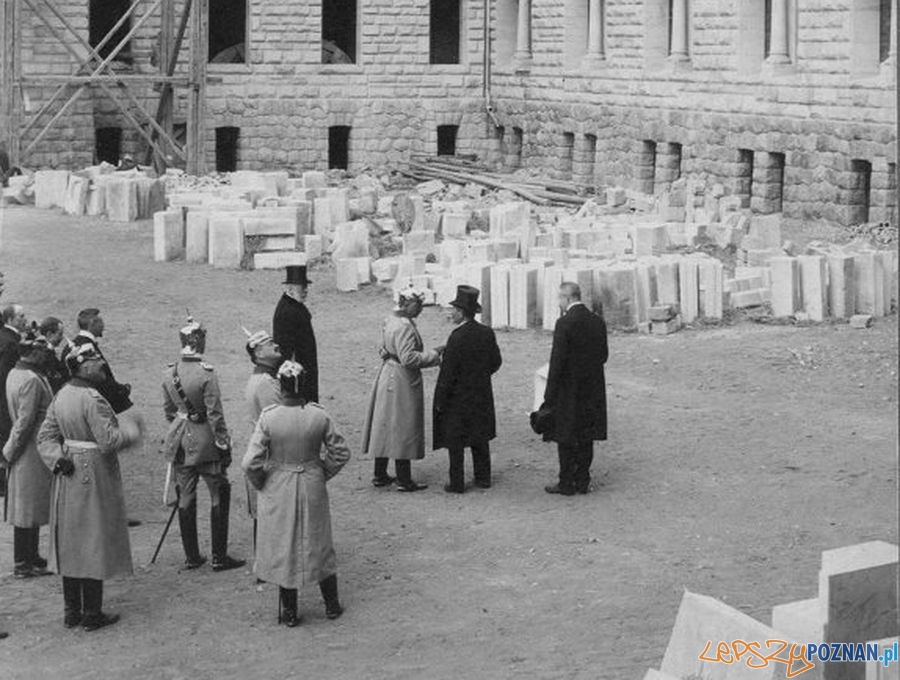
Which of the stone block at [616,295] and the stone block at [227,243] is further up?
the stone block at [227,243]

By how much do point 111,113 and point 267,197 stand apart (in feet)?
34.5

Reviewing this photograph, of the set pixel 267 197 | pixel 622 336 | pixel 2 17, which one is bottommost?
pixel 622 336

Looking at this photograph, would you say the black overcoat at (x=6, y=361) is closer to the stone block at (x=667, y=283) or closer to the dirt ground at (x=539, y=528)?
the dirt ground at (x=539, y=528)

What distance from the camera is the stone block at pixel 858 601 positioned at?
8.81 meters

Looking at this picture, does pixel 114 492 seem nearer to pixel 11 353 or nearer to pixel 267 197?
pixel 11 353

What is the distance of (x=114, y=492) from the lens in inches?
435

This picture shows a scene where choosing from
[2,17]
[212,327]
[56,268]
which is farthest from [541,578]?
[2,17]

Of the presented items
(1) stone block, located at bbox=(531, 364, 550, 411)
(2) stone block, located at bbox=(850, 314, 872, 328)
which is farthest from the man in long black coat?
(2) stone block, located at bbox=(850, 314, 872, 328)

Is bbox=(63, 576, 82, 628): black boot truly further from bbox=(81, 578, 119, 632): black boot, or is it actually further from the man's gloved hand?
the man's gloved hand

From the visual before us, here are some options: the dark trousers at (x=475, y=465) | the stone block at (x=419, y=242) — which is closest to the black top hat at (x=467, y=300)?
the dark trousers at (x=475, y=465)

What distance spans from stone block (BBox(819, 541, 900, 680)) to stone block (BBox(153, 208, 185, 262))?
1724 centimetres

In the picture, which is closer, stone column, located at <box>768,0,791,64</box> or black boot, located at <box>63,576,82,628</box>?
black boot, located at <box>63,576,82,628</box>

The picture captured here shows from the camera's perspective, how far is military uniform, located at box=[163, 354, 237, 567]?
11.9 meters

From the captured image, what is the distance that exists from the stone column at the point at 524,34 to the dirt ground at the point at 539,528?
19.4 meters
